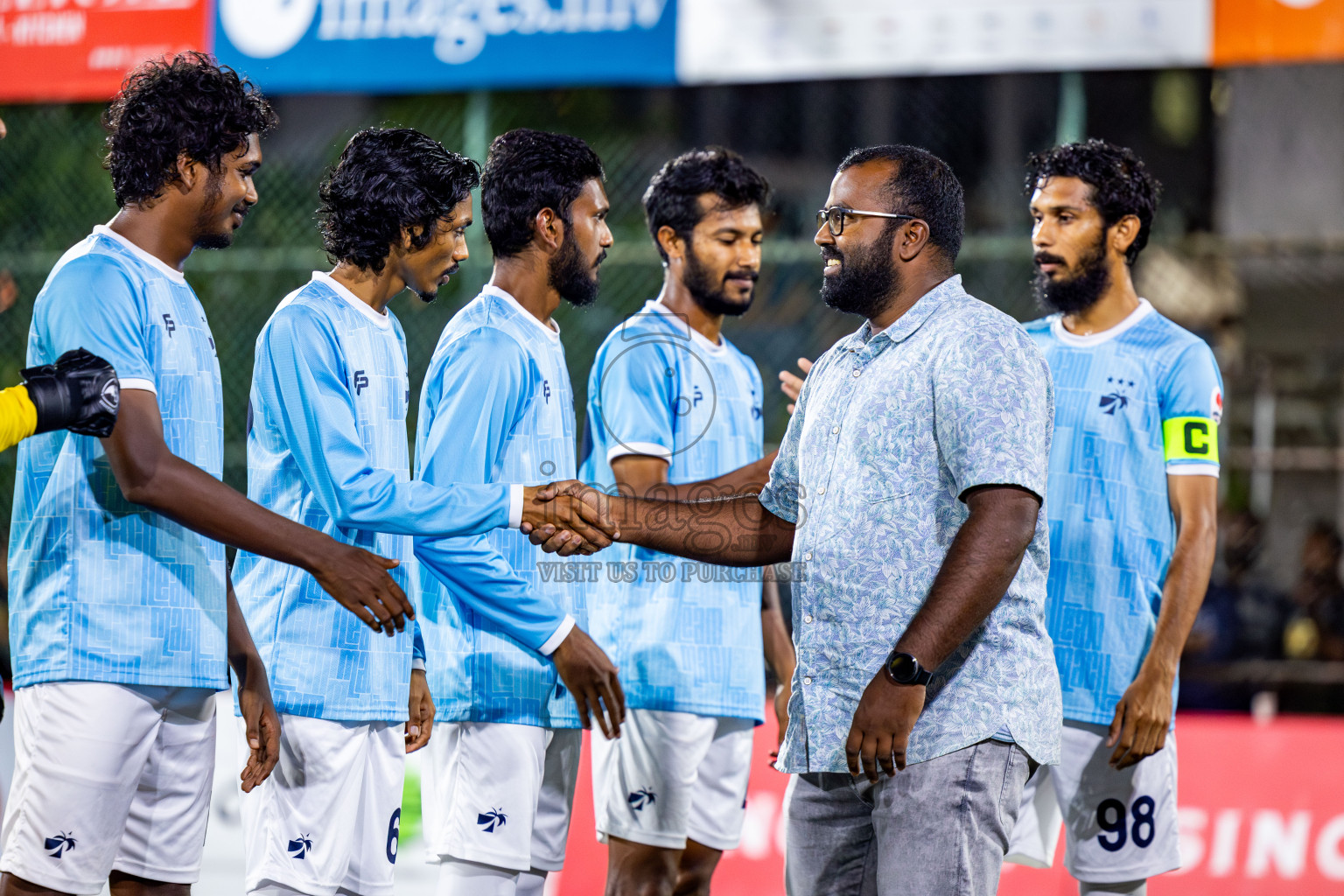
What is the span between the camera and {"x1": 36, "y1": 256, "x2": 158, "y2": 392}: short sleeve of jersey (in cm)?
301

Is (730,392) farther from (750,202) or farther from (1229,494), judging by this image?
(1229,494)

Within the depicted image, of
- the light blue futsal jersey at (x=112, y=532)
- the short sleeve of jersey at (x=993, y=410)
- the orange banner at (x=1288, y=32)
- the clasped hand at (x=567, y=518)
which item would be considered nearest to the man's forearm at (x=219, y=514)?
the light blue futsal jersey at (x=112, y=532)

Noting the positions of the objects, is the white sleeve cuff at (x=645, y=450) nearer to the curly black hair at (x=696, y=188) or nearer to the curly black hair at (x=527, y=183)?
the curly black hair at (x=527, y=183)

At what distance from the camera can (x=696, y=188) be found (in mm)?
4773

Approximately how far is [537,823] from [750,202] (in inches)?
87.8

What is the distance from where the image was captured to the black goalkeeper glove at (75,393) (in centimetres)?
273

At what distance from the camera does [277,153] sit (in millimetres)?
10219

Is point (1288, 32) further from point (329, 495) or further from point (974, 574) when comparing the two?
point (329, 495)

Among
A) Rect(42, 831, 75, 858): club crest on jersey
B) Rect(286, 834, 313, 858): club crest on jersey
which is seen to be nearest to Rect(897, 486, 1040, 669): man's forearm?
Rect(286, 834, 313, 858): club crest on jersey

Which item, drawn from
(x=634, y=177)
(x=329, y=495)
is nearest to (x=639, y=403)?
(x=329, y=495)

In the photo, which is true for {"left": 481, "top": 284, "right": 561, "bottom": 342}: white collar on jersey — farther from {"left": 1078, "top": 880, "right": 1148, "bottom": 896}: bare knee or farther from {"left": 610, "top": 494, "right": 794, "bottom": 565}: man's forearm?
{"left": 1078, "top": 880, "right": 1148, "bottom": 896}: bare knee

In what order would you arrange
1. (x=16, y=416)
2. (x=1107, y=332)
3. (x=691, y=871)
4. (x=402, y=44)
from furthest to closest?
1. (x=402, y=44)
2. (x=691, y=871)
3. (x=1107, y=332)
4. (x=16, y=416)

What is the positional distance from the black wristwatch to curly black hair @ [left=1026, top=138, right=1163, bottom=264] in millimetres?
2119

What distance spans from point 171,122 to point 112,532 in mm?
954
